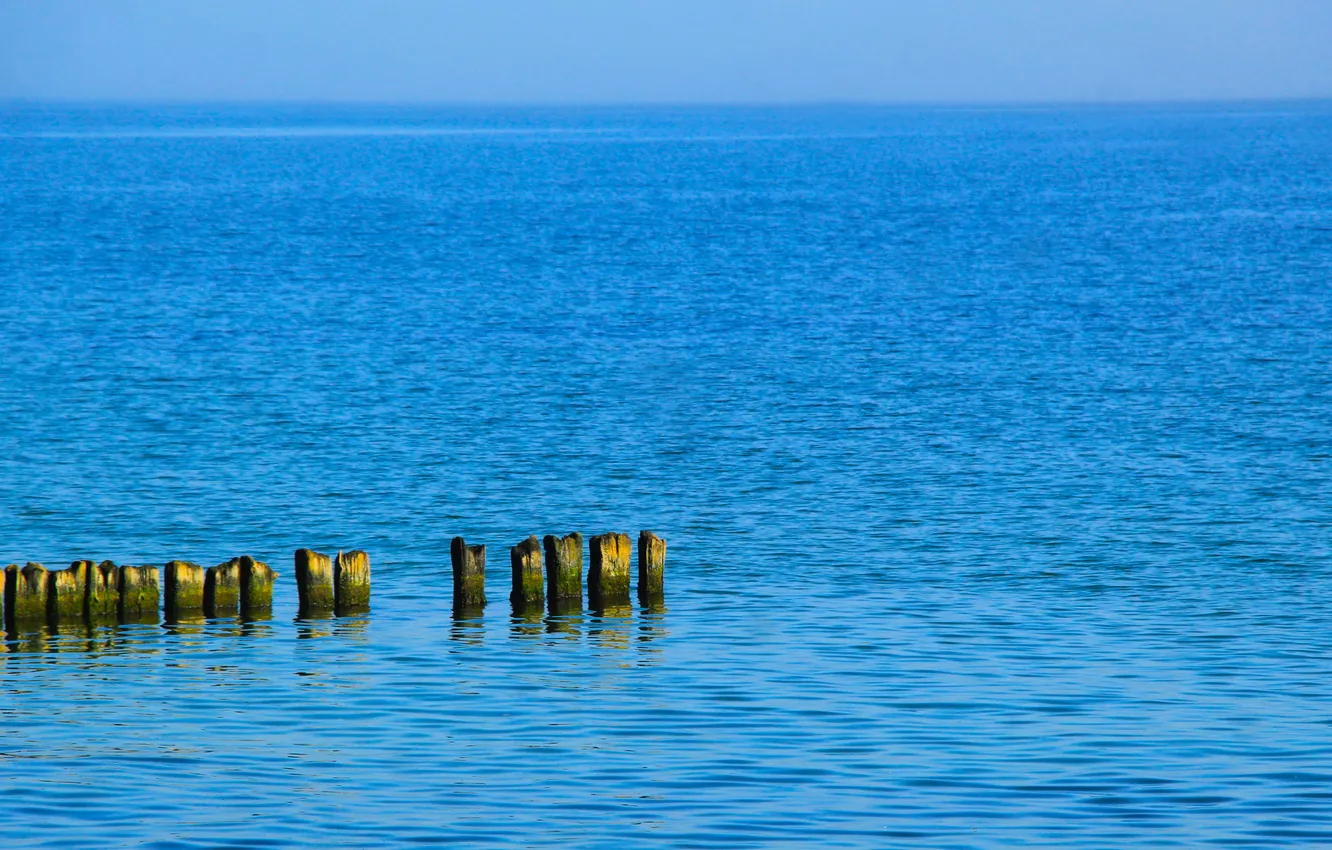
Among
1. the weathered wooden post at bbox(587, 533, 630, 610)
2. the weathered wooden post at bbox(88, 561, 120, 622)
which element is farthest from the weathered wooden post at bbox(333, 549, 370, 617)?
the weathered wooden post at bbox(587, 533, 630, 610)

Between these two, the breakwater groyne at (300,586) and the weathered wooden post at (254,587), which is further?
the weathered wooden post at (254,587)

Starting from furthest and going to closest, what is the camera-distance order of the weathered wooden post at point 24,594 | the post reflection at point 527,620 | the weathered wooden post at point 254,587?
the weathered wooden post at point 254,587 < the post reflection at point 527,620 < the weathered wooden post at point 24,594

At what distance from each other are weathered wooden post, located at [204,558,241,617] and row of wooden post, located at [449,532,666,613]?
9.59ft

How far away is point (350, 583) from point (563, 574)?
9.51 feet

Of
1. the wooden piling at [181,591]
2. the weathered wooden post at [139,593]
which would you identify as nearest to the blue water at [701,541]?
the weathered wooden post at [139,593]

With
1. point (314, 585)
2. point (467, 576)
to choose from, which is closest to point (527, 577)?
point (467, 576)

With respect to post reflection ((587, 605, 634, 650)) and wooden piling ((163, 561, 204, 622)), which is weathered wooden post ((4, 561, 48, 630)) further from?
Result: post reflection ((587, 605, 634, 650))

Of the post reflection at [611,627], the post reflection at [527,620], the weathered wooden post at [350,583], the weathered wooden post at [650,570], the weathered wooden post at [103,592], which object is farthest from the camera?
the weathered wooden post at [650,570]

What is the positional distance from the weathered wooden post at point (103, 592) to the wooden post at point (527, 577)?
518 cm

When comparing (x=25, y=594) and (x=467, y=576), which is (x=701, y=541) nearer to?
(x=467, y=576)

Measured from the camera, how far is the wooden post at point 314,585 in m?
24.1

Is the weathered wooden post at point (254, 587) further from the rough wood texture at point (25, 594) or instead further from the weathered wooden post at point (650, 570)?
the weathered wooden post at point (650, 570)

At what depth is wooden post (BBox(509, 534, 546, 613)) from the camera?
24516mm

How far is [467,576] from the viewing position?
24.9 metres
